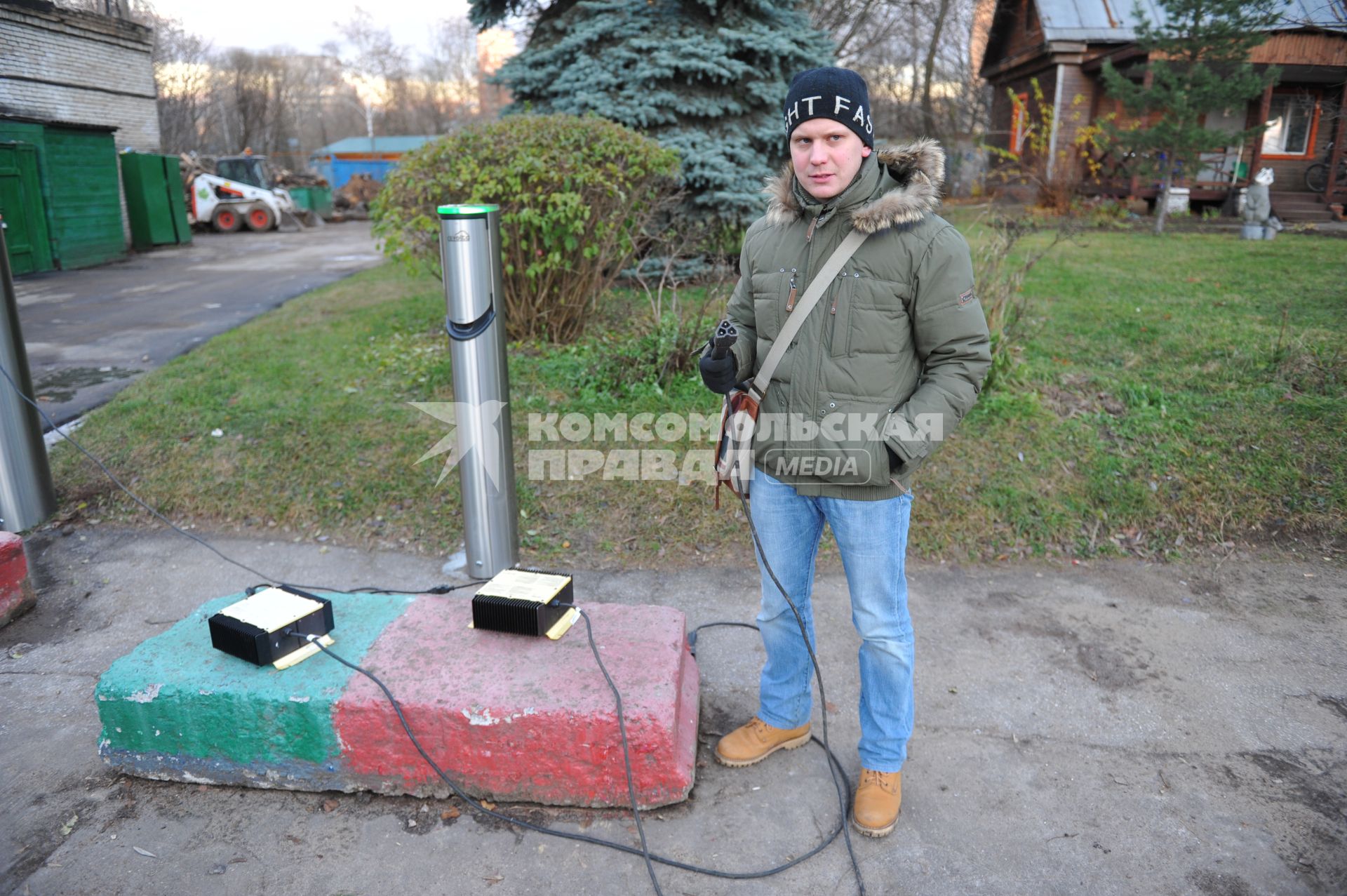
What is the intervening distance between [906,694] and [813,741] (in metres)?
0.56

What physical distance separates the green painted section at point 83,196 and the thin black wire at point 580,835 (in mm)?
14693

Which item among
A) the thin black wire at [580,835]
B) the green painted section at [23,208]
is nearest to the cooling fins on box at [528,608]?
the thin black wire at [580,835]

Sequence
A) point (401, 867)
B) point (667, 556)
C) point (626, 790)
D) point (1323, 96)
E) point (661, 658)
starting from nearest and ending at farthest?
point (401, 867), point (626, 790), point (661, 658), point (667, 556), point (1323, 96)

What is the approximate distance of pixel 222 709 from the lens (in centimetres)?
276

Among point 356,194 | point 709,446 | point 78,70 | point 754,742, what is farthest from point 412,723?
point 356,194

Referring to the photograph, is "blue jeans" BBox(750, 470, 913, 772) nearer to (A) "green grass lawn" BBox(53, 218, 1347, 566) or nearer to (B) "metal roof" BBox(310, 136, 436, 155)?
(A) "green grass lawn" BBox(53, 218, 1347, 566)

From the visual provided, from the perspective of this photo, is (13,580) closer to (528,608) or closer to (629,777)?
(528,608)

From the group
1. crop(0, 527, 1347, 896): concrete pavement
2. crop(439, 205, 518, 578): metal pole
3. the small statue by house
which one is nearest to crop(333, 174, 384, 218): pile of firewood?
the small statue by house

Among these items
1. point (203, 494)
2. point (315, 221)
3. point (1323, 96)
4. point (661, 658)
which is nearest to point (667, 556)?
point (661, 658)

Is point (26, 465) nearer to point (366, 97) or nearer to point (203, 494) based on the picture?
point (203, 494)

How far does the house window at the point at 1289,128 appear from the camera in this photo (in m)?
19.4

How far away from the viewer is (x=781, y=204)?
2652 mm

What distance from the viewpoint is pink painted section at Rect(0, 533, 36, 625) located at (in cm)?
380

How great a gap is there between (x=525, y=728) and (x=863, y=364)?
1.47 meters
